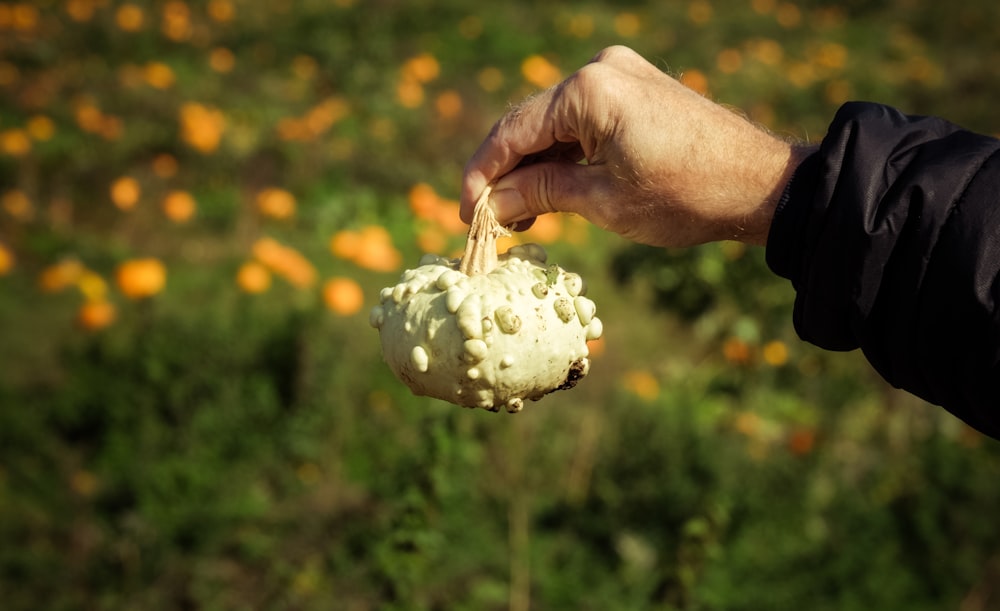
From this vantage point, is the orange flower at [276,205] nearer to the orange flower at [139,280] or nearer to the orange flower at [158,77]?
the orange flower at [139,280]

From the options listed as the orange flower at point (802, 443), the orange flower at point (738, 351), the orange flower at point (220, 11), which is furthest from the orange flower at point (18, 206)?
the orange flower at point (802, 443)

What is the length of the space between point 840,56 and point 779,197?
28.3ft

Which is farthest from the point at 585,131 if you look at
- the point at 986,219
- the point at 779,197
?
the point at 986,219

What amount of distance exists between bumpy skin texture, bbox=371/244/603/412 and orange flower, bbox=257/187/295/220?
13.1 ft

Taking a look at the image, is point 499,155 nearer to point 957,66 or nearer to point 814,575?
point 814,575

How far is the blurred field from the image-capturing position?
11.0 ft

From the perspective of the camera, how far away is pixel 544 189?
2.00 m

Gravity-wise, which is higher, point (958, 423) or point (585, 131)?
point (585, 131)

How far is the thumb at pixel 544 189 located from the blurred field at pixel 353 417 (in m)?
0.54

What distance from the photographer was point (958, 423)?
4957 mm

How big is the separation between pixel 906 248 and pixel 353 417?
2863 mm

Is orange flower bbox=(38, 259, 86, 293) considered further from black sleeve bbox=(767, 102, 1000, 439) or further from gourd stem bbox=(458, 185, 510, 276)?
black sleeve bbox=(767, 102, 1000, 439)

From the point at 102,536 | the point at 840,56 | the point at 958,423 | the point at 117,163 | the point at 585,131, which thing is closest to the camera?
the point at 585,131

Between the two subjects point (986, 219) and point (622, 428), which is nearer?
point (986, 219)
